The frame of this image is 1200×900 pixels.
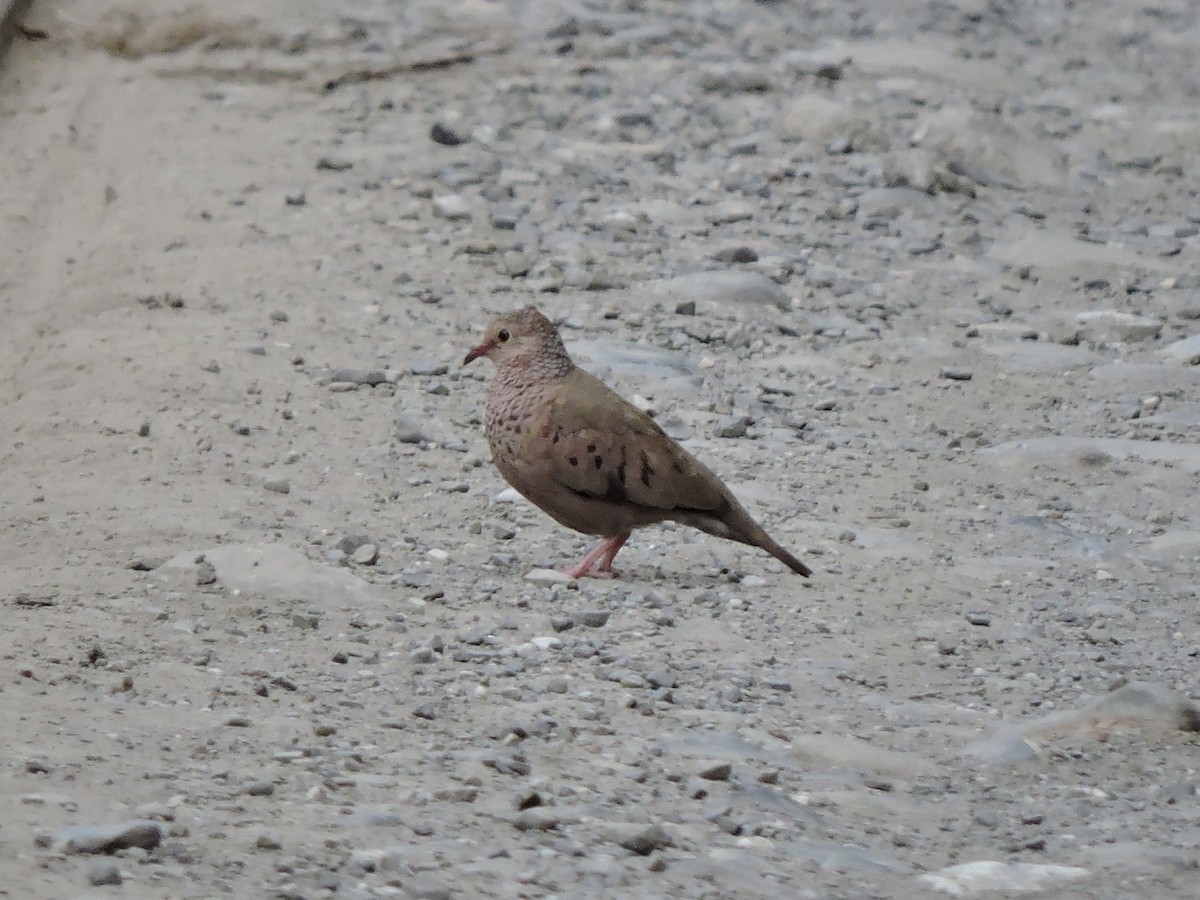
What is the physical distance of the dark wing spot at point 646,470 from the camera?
5422mm

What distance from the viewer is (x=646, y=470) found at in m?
5.44

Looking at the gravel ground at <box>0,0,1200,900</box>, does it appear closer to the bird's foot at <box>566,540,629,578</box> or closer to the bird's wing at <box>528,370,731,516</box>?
the bird's foot at <box>566,540,629,578</box>

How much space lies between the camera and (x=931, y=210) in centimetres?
973

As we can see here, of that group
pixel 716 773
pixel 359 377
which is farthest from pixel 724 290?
pixel 716 773

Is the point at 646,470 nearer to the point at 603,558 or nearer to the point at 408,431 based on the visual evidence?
the point at 603,558

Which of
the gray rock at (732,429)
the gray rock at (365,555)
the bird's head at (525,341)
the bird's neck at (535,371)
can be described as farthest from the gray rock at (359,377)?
the gray rock at (365,555)

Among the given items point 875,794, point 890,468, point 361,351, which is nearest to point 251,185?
point 361,351

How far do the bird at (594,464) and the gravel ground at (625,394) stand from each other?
0.65ft

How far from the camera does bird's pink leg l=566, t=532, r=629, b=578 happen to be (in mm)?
5568

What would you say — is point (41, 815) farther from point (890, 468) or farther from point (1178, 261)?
point (1178, 261)

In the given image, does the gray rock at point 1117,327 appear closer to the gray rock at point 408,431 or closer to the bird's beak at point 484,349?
the gray rock at point 408,431

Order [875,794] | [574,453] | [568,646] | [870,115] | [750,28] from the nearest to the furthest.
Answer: [875,794]
[568,646]
[574,453]
[870,115]
[750,28]

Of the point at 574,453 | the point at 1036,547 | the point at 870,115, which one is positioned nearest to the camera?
the point at 574,453

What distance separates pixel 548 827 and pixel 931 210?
651cm
